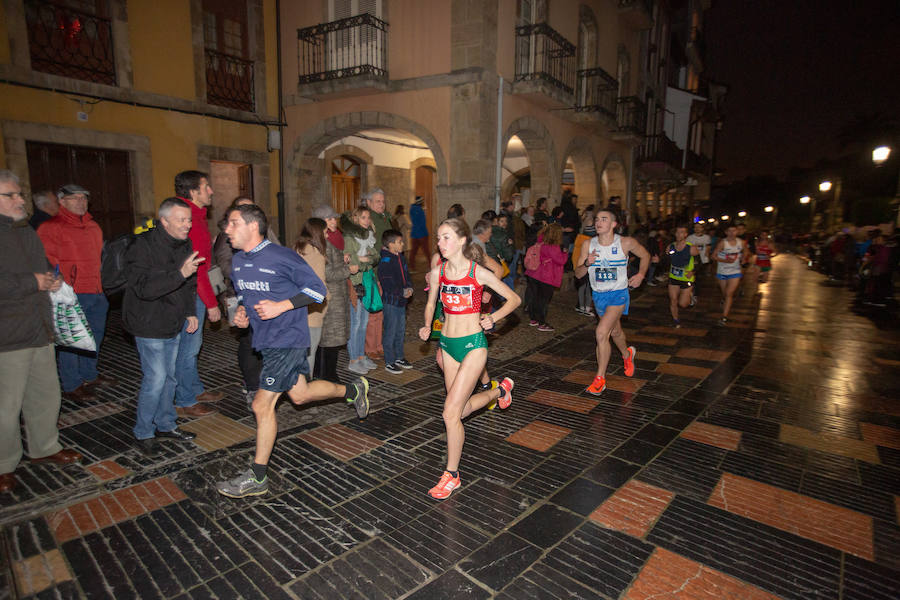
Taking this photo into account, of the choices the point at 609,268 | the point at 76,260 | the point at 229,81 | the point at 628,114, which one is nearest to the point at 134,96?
the point at 229,81

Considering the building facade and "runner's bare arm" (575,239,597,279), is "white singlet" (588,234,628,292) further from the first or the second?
the building facade

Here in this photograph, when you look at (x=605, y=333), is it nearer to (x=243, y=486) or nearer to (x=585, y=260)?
(x=585, y=260)

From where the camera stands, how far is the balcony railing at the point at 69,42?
9.15m

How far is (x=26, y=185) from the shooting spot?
897cm

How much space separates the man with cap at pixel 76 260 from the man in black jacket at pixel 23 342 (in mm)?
1545

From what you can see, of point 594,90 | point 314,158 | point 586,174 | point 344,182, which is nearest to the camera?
point 314,158

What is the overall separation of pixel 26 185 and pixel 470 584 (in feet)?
35.8

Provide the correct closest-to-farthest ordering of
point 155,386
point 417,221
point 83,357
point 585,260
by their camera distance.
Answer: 1. point 155,386
2. point 83,357
3. point 585,260
4. point 417,221

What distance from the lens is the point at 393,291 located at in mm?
5926

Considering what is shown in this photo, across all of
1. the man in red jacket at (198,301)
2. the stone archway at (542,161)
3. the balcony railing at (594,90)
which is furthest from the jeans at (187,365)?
the balcony railing at (594,90)

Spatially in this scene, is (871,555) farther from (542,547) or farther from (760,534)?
(542,547)

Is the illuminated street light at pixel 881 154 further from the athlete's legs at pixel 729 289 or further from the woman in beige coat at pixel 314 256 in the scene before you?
the woman in beige coat at pixel 314 256

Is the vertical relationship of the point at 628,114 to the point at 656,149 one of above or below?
above

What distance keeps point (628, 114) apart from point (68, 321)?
63.7 ft
